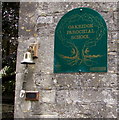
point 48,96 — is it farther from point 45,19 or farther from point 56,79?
point 45,19

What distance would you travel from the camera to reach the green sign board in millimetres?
3381

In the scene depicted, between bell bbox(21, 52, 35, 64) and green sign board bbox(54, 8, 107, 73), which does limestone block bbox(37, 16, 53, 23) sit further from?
bell bbox(21, 52, 35, 64)

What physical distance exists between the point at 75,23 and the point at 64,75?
783 mm

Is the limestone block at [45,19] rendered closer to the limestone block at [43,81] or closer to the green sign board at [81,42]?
the green sign board at [81,42]

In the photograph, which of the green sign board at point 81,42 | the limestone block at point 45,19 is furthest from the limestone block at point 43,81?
the limestone block at point 45,19

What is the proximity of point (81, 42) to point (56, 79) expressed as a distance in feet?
2.12

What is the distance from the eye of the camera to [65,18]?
3.64 m

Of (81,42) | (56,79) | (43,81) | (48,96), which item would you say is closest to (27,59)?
(43,81)

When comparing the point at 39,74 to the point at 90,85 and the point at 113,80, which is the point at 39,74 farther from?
the point at 113,80

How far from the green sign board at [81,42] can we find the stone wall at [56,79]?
0.08 meters

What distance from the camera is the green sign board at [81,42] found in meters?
3.38

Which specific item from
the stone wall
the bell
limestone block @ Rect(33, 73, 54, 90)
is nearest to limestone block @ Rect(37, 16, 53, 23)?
the stone wall

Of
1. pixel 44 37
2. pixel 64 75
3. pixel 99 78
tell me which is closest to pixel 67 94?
pixel 64 75

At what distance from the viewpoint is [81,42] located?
3.48 metres
